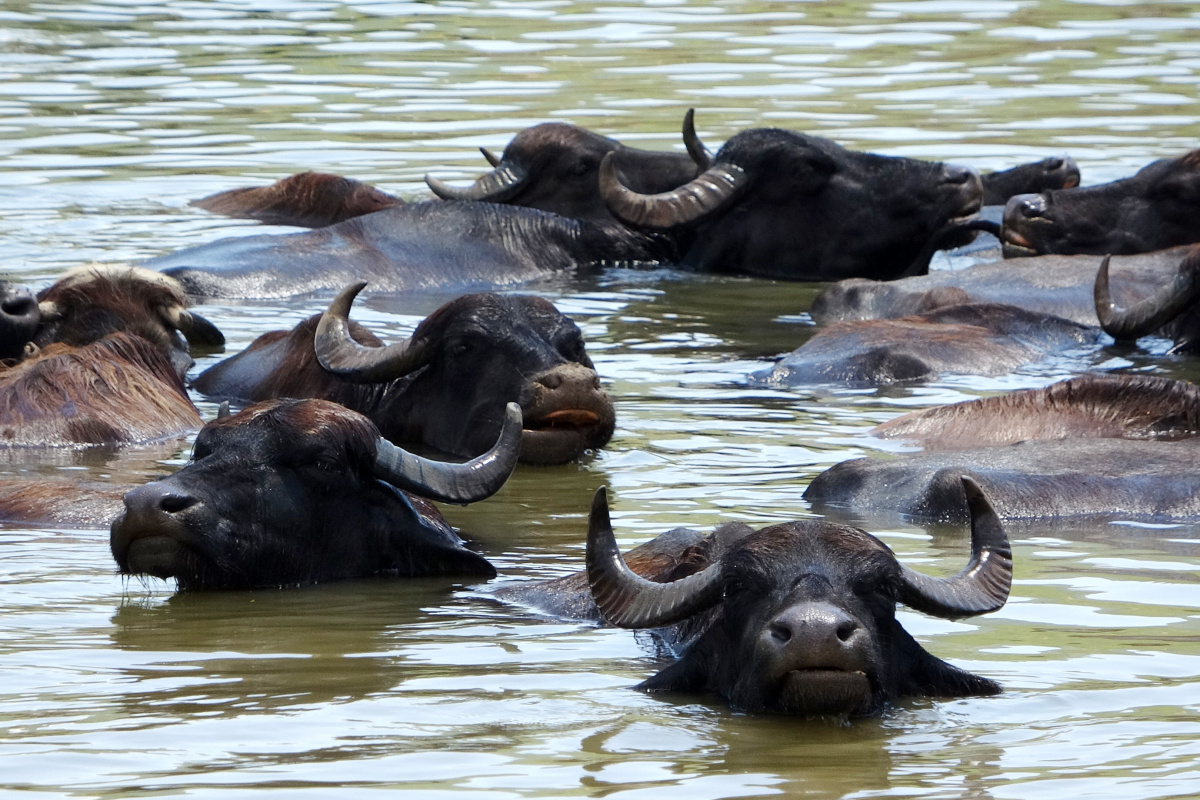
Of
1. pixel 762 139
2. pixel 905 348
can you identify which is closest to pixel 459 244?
pixel 762 139

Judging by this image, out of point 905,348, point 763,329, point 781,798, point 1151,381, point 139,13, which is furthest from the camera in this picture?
point 139,13

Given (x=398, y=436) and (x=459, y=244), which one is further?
(x=459, y=244)

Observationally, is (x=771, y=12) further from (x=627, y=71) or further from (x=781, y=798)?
(x=781, y=798)

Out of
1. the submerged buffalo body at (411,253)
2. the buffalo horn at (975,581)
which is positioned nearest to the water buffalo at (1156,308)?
the submerged buffalo body at (411,253)

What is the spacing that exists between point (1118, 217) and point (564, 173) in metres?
4.16

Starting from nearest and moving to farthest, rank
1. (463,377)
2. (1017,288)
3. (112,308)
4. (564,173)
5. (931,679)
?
(931,679)
(463,377)
(112,308)
(1017,288)
(564,173)

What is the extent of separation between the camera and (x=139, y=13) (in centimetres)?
3125

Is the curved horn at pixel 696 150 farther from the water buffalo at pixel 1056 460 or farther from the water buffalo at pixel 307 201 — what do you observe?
the water buffalo at pixel 1056 460

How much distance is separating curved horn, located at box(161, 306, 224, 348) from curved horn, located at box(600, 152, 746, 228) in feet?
12.5

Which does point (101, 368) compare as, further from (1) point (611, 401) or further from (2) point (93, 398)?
(1) point (611, 401)

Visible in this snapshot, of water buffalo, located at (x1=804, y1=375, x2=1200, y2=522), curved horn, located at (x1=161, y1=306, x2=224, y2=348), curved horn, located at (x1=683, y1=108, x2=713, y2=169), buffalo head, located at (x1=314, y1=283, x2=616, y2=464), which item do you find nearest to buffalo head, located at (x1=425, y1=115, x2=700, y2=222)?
curved horn, located at (x1=683, y1=108, x2=713, y2=169)

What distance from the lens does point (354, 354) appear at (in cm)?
1082

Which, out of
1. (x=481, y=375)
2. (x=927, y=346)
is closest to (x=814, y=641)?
(x=481, y=375)

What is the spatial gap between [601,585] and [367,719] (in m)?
0.75
